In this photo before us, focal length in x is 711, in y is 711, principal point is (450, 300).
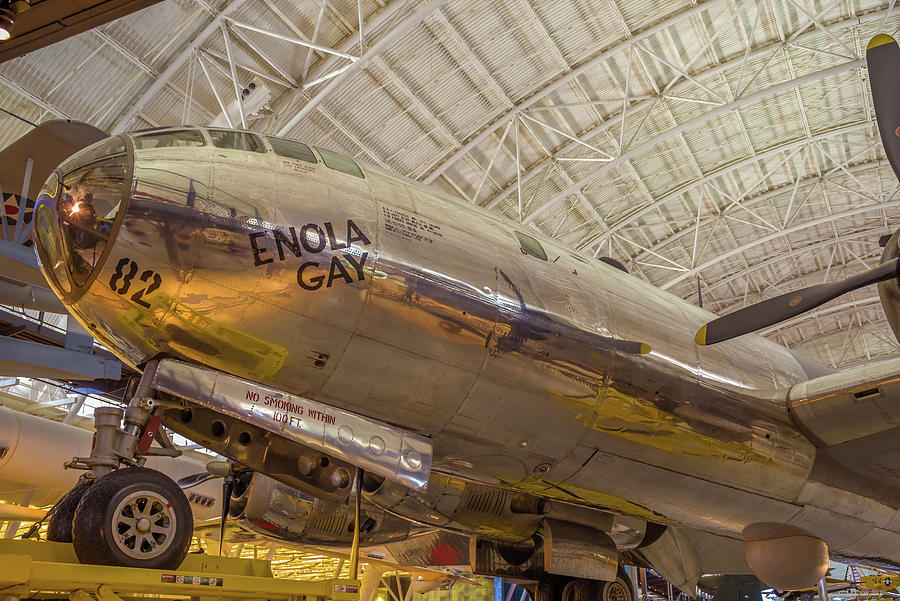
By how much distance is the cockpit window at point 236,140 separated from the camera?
633 cm

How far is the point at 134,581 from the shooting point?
461 cm

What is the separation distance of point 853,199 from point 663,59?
44.0 ft

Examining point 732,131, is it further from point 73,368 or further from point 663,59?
point 73,368

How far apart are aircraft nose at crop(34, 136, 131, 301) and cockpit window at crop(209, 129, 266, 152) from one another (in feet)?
2.88

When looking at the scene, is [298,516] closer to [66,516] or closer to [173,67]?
[66,516]

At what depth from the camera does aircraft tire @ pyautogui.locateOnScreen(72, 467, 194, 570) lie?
15.3 ft

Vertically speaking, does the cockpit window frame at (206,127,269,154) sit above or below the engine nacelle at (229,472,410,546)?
above

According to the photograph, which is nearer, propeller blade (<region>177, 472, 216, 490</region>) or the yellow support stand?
the yellow support stand

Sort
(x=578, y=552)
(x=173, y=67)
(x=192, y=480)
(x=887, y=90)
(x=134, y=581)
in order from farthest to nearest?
(x=173, y=67) < (x=192, y=480) < (x=578, y=552) < (x=887, y=90) < (x=134, y=581)

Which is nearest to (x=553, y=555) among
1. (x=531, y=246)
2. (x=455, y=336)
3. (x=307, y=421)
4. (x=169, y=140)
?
(x=455, y=336)

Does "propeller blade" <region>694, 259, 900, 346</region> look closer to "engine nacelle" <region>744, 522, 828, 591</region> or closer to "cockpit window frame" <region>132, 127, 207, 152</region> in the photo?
"engine nacelle" <region>744, 522, 828, 591</region>

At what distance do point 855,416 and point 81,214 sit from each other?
829cm

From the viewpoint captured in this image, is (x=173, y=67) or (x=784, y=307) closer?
(x=784, y=307)

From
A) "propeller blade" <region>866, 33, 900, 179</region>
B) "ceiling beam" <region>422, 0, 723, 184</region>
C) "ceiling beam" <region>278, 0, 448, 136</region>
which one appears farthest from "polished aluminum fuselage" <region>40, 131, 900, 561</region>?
"ceiling beam" <region>422, 0, 723, 184</region>
